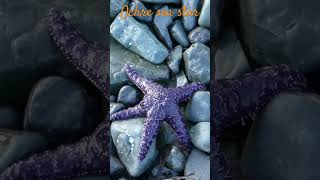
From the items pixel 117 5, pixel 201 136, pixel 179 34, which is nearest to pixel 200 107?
pixel 201 136

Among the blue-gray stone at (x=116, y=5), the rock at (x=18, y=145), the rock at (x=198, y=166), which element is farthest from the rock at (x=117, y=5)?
the rock at (x=18, y=145)

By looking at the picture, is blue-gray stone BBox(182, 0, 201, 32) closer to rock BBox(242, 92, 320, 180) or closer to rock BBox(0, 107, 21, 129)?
rock BBox(242, 92, 320, 180)

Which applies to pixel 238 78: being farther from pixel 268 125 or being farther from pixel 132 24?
pixel 132 24

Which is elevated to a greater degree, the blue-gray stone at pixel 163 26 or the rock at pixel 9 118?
the blue-gray stone at pixel 163 26

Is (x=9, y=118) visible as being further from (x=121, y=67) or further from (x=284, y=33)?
(x=284, y=33)

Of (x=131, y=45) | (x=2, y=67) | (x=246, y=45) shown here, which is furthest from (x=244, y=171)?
(x=2, y=67)

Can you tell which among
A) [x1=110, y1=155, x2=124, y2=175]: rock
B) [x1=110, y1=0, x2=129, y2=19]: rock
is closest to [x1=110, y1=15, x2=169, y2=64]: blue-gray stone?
[x1=110, y1=0, x2=129, y2=19]: rock

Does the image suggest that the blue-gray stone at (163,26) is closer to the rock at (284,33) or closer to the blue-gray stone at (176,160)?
the blue-gray stone at (176,160)
